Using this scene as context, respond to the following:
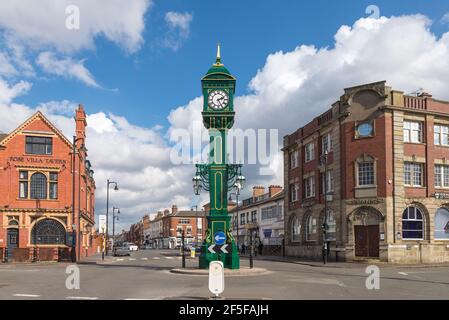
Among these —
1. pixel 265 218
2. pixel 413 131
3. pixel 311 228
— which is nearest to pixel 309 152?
pixel 311 228

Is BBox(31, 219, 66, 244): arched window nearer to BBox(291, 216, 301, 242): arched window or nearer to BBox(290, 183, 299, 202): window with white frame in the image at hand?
BBox(291, 216, 301, 242): arched window

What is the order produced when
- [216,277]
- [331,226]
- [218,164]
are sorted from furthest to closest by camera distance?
1. [331,226]
2. [218,164]
3. [216,277]

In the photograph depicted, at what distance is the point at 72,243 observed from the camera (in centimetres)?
4356

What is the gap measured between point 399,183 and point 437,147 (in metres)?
5.12

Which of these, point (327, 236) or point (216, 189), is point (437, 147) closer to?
point (327, 236)

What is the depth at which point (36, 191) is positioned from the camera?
155ft

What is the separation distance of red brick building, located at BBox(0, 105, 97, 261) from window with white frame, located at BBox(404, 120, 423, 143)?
26.1 meters

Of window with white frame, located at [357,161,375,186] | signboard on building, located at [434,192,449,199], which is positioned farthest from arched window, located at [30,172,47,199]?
signboard on building, located at [434,192,449,199]

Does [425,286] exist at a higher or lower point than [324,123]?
lower

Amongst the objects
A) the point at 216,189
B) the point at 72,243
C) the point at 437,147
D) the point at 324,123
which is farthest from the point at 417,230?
the point at 72,243

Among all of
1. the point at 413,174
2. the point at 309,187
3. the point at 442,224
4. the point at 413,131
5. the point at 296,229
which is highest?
the point at 413,131

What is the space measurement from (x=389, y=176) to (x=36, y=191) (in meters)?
29.7

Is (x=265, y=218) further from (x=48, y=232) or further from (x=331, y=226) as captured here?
(x=48, y=232)

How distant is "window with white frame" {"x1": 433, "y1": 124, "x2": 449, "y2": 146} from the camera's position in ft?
140
